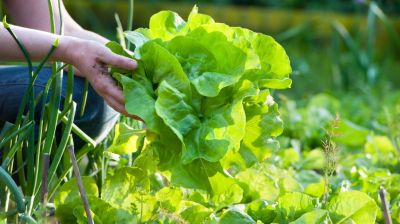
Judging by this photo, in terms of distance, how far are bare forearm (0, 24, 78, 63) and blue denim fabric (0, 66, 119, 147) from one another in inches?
10.5

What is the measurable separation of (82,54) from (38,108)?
1.21 feet

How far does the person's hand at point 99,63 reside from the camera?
4.21 feet

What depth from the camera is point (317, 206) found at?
1.45 metres

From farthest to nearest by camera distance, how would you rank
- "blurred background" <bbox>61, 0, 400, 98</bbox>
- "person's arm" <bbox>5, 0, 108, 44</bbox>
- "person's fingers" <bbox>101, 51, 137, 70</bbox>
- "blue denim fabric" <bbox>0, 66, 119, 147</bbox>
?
"blurred background" <bbox>61, 0, 400, 98</bbox> → "person's arm" <bbox>5, 0, 108, 44</bbox> → "blue denim fabric" <bbox>0, 66, 119, 147</bbox> → "person's fingers" <bbox>101, 51, 137, 70</bbox>

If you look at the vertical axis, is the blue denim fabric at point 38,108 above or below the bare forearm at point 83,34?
below

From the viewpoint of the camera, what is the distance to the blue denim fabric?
5.43 ft

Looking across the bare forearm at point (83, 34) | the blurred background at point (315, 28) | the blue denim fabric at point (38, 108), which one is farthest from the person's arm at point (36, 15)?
the blurred background at point (315, 28)

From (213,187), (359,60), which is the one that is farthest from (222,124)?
(359,60)

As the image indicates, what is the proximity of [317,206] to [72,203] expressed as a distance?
454 mm

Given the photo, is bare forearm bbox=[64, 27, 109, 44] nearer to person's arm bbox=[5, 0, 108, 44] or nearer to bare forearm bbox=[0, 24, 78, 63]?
person's arm bbox=[5, 0, 108, 44]

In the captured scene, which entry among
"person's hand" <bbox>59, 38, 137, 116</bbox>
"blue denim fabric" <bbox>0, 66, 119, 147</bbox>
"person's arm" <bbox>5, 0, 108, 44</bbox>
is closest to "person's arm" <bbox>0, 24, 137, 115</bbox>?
"person's hand" <bbox>59, 38, 137, 116</bbox>

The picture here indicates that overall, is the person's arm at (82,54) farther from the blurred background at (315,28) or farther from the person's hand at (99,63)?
the blurred background at (315,28)

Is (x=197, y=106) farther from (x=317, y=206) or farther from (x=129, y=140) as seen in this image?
(x=317, y=206)

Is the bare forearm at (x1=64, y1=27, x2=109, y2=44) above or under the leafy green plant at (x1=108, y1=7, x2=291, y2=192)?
under
